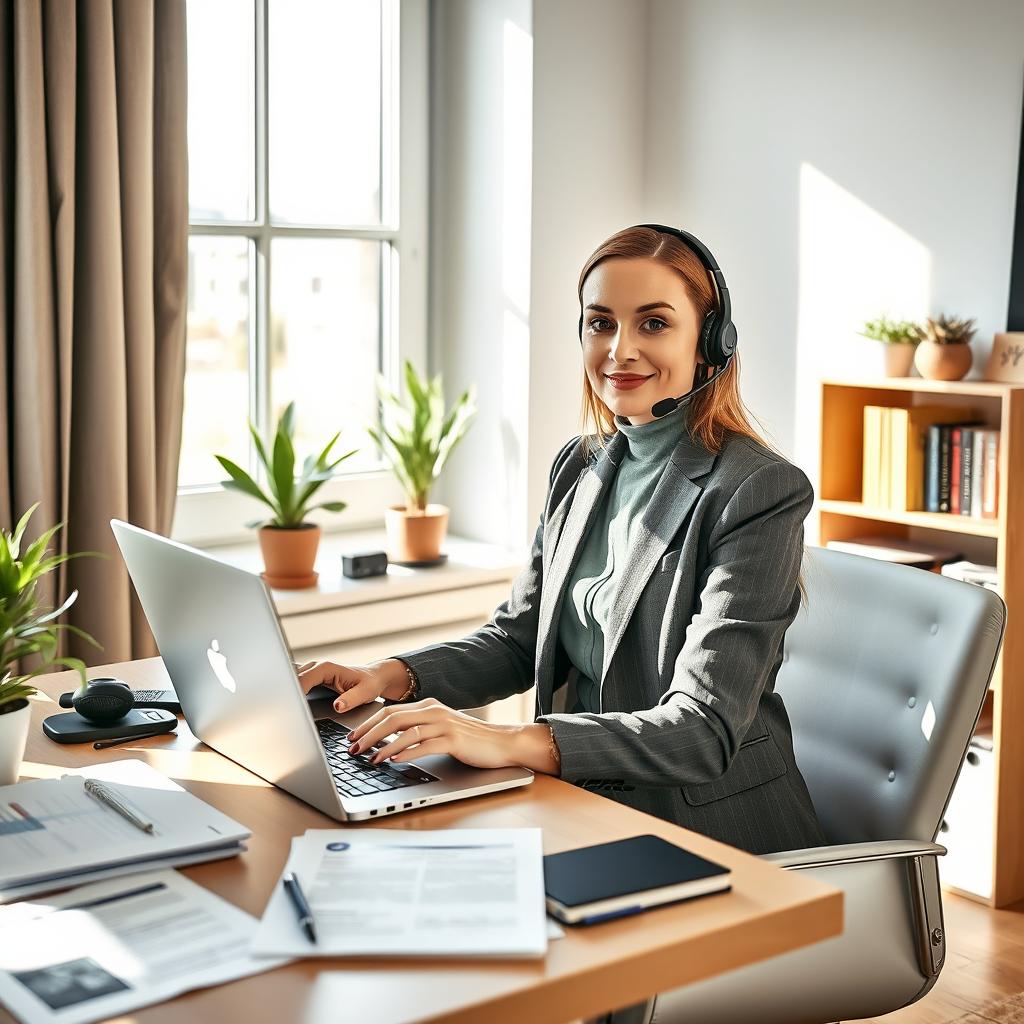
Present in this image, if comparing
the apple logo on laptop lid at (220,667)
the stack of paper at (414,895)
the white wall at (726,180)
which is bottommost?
the stack of paper at (414,895)

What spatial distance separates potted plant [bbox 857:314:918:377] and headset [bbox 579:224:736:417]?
132 cm

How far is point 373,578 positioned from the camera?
3.17 meters

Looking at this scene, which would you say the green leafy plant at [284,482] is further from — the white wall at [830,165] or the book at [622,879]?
the book at [622,879]

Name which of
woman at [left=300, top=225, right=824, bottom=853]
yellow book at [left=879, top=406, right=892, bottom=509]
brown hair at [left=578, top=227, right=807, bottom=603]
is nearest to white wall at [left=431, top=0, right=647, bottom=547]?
yellow book at [left=879, top=406, right=892, bottom=509]

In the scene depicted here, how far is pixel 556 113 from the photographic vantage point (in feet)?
11.2

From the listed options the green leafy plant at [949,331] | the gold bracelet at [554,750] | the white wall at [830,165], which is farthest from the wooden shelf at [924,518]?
the gold bracelet at [554,750]

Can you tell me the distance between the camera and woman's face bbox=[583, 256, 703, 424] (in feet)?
5.82

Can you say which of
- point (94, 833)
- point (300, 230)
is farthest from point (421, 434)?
point (94, 833)

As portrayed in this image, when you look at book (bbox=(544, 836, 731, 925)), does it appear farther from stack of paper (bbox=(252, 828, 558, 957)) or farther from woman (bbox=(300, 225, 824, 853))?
woman (bbox=(300, 225, 824, 853))

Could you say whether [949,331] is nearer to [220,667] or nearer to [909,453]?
[909,453]

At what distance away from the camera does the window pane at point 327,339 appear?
11.3 feet

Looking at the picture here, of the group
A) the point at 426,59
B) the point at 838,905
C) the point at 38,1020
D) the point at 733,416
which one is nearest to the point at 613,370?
the point at 733,416

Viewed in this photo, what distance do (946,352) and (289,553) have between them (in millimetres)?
1492

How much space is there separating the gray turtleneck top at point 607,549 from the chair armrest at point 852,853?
1.24 feet
